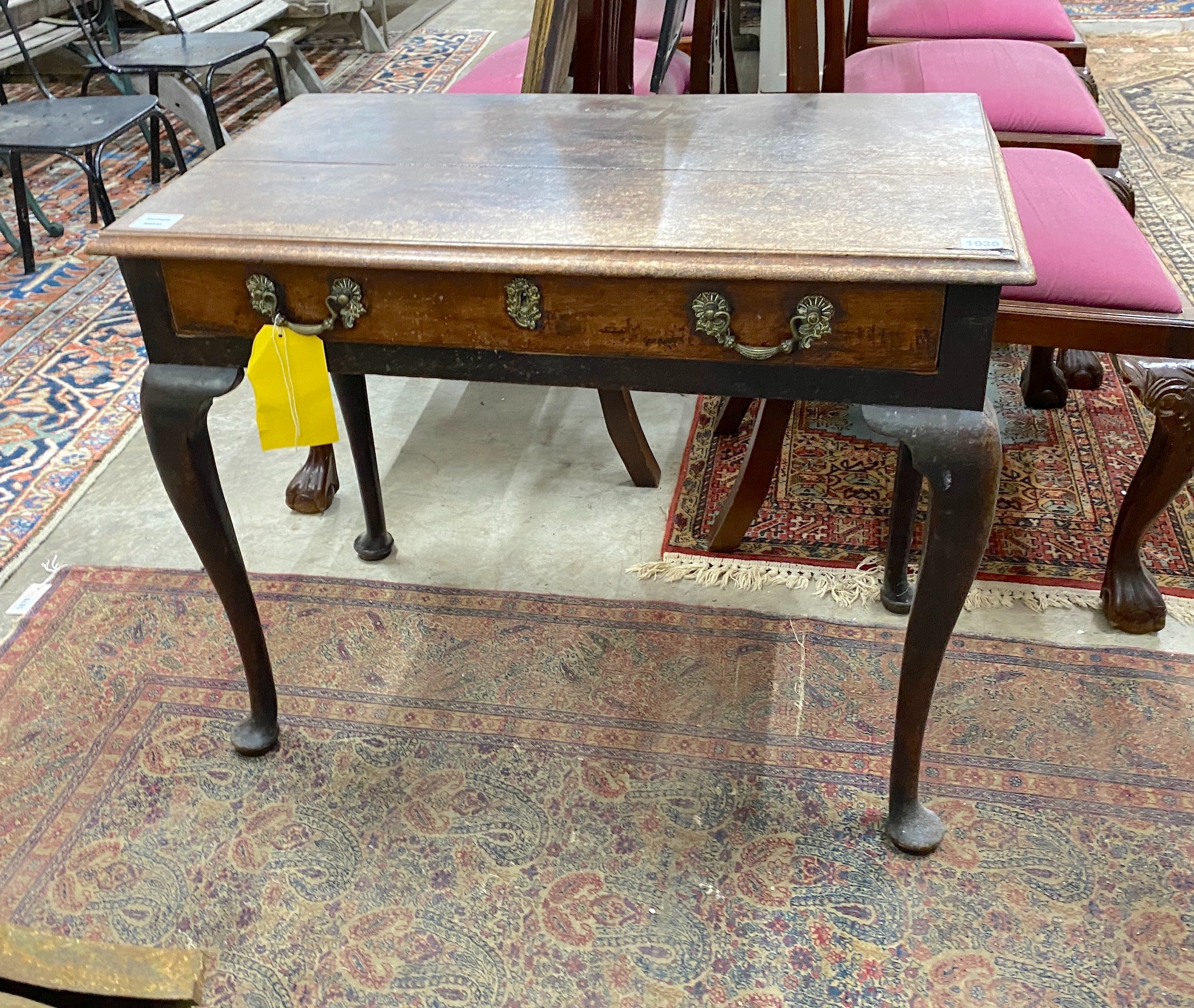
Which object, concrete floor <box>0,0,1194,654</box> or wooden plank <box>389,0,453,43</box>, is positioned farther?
wooden plank <box>389,0,453,43</box>

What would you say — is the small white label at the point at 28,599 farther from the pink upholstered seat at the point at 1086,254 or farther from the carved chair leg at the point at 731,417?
the pink upholstered seat at the point at 1086,254

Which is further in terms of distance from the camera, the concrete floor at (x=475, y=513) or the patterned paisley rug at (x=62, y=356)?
the patterned paisley rug at (x=62, y=356)

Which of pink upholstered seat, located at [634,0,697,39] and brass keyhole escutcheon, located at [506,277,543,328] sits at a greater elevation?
brass keyhole escutcheon, located at [506,277,543,328]

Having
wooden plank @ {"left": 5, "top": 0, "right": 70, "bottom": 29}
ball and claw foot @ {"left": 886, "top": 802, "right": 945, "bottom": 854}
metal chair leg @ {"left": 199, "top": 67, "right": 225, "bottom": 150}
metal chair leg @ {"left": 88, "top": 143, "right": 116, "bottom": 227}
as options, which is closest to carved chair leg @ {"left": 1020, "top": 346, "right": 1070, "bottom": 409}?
ball and claw foot @ {"left": 886, "top": 802, "right": 945, "bottom": 854}

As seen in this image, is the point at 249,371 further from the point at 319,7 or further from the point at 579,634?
the point at 319,7

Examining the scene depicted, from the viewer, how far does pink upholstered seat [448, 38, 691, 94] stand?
2.40m

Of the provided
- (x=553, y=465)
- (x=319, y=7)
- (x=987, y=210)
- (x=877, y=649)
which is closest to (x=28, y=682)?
(x=553, y=465)

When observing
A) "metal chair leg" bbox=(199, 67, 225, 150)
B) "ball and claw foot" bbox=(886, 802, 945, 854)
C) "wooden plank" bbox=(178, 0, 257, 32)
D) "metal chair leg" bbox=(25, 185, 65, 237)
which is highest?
"wooden plank" bbox=(178, 0, 257, 32)

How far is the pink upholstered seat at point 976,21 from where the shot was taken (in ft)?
8.72

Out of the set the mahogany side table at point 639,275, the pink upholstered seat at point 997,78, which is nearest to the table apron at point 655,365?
the mahogany side table at point 639,275

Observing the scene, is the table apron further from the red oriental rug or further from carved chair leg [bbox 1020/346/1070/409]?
carved chair leg [bbox 1020/346/1070/409]

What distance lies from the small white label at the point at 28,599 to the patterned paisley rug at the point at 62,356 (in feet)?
0.23

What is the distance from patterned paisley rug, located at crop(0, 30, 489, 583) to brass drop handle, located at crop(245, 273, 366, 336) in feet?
3.64

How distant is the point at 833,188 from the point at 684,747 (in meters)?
0.81
